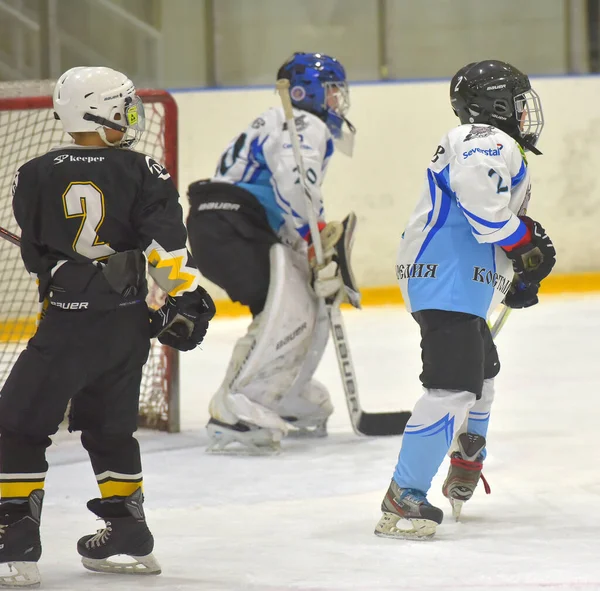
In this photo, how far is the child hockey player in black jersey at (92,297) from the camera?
285 centimetres

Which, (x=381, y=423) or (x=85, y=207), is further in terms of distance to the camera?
(x=381, y=423)

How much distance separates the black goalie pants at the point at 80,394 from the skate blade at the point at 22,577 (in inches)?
5.7

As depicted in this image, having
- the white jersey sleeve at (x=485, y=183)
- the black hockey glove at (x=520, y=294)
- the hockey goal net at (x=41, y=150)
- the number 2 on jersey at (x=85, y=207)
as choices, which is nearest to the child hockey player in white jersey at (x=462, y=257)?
the white jersey sleeve at (x=485, y=183)

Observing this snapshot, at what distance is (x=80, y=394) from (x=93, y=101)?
2.01ft

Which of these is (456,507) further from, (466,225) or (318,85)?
(318,85)

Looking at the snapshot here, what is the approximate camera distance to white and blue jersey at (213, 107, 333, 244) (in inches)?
171

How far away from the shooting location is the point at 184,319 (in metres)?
2.88

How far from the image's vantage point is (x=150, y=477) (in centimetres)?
402

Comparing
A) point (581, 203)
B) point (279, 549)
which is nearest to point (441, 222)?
point (279, 549)

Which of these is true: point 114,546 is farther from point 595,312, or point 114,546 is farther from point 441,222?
point 595,312

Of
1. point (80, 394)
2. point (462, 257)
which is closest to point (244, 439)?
point (462, 257)

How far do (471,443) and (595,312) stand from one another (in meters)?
3.82

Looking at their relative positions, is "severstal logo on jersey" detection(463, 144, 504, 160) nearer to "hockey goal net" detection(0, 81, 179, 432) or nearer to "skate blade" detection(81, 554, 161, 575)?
"skate blade" detection(81, 554, 161, 575)

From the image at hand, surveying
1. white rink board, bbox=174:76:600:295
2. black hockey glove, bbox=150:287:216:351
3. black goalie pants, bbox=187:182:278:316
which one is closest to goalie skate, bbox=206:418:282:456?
black goalie pants, bbox=187:182:278:316
